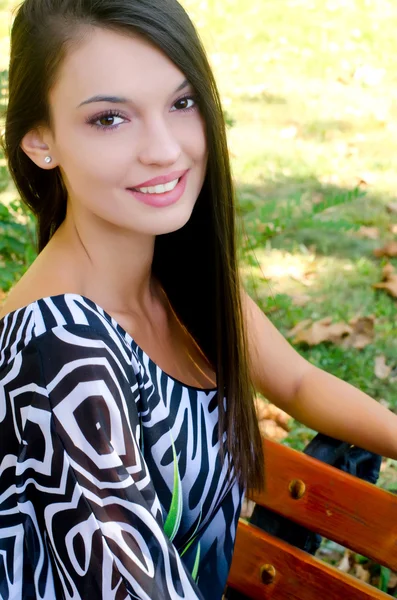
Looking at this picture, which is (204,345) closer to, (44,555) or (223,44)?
(44,555)

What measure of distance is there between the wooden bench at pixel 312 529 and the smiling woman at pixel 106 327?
0.17m

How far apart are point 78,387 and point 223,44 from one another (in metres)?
5.87

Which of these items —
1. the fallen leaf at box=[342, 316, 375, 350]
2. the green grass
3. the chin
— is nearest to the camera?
the chin

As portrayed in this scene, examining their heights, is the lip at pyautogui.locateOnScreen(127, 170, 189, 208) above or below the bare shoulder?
above

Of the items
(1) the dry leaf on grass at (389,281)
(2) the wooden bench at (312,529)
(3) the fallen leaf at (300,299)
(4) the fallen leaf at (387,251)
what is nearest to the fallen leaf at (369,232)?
(4) the fallen leaf at (387,251)

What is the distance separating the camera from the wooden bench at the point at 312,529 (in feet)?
6.32

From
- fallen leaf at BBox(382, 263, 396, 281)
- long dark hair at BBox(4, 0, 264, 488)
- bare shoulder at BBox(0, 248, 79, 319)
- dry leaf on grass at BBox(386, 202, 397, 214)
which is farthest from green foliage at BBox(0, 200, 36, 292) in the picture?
dry leaf on grass at BBox(386, 202, 397, 214)

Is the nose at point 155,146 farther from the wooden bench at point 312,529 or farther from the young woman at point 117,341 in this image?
the wooden bench at point 312,529

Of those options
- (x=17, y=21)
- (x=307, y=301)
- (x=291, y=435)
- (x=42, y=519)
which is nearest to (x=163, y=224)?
(x=17, y=21)

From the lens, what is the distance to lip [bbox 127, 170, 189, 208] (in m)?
1.61

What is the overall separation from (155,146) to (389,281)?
2.62 metres

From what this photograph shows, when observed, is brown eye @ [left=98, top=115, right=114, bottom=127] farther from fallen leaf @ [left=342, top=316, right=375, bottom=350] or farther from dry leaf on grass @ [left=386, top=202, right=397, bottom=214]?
dry leaf on grass @ [left=386, top=202, right=397, bottom=214]

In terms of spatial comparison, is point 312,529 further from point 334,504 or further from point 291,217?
point 291,217

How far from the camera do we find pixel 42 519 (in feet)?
4.99
